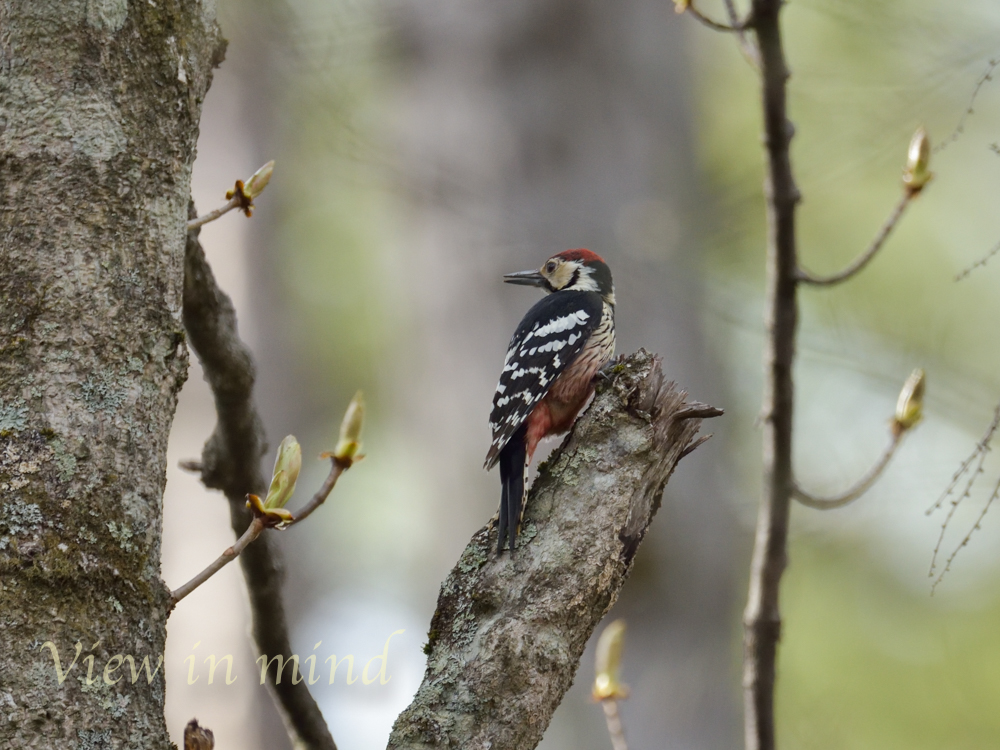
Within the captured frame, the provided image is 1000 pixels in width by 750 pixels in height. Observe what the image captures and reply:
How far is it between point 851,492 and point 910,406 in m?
0.26

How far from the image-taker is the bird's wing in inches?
112

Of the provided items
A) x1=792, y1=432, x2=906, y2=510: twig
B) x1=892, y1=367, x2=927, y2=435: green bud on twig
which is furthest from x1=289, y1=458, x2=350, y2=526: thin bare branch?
→ x1=892, y1=367, x2=927, y2=435: green bud on twig

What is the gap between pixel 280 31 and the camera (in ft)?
A: 13.6

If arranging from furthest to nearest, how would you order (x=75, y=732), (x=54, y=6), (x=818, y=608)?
1. (x=818, y=608)
2. (x=54, y=6)
3. (x=75, y=732)

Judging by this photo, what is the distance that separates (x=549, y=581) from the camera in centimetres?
160

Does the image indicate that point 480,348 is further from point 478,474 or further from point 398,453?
point 398,453

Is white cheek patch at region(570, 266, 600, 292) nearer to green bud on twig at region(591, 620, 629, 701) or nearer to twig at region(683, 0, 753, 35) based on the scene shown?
twig at region(683, 0, 753, 35)

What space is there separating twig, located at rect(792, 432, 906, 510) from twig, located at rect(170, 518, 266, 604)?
44.2 inches

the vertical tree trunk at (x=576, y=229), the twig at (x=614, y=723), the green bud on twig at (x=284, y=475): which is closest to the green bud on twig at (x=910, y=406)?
the twig at (x=614, y=723)

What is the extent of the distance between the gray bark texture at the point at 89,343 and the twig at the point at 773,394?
107cm

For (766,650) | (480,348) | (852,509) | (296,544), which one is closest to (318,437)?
(296,544)

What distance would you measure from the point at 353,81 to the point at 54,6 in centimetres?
329

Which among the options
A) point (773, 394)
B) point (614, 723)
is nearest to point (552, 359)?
point (773, 394)

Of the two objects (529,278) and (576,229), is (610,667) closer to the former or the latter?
(529,278)
